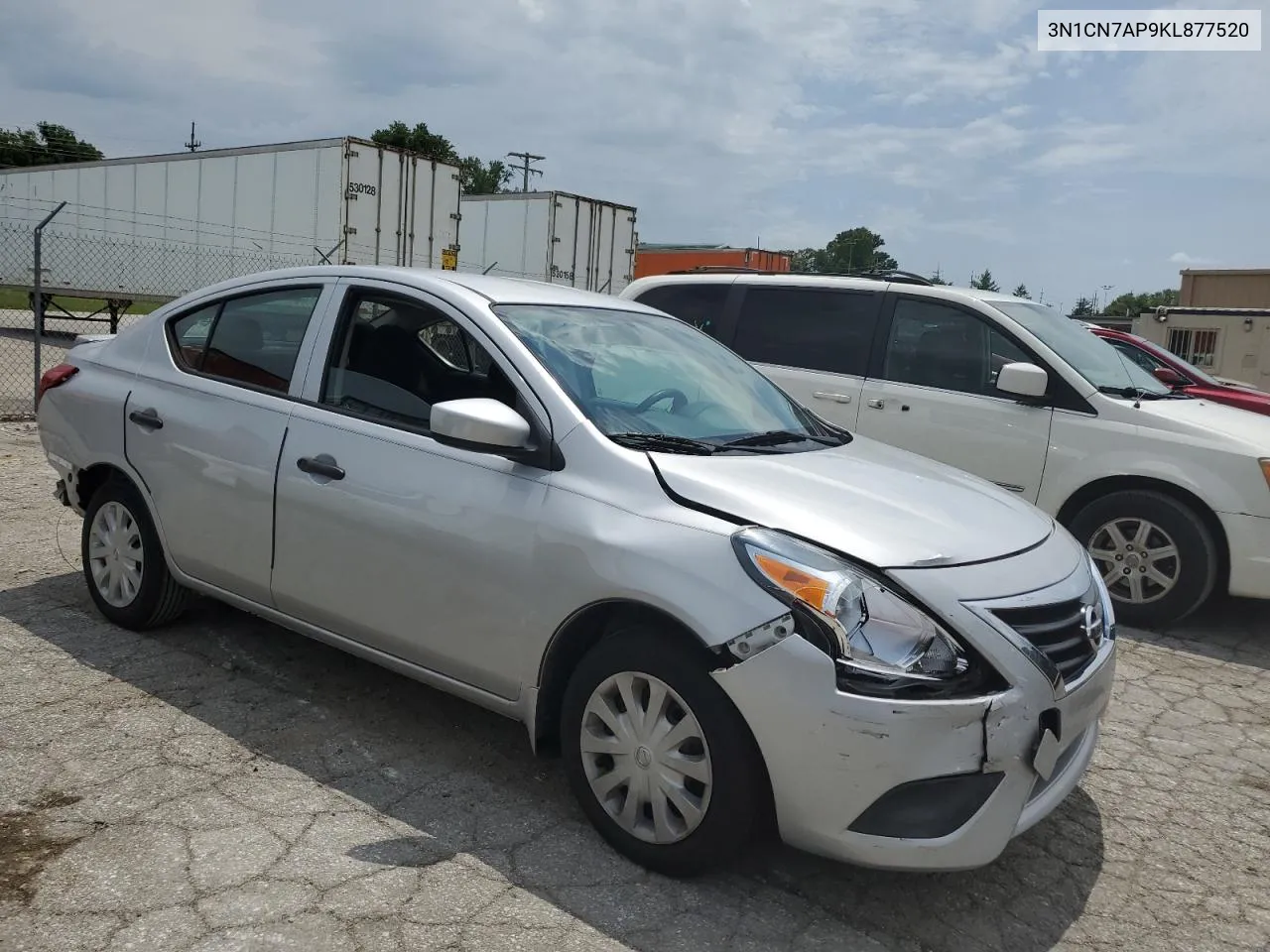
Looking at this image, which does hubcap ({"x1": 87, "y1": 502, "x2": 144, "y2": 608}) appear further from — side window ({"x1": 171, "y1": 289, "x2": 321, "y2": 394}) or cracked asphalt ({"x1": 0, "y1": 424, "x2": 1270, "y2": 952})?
side window ({"x1": 171, "y1": 289, "x2": 321, "y2": 394})

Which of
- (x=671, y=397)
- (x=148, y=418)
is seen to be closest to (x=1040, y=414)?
(x=671, y=397)

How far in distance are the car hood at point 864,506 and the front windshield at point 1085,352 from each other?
9.92 feet

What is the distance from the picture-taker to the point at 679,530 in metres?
2.85

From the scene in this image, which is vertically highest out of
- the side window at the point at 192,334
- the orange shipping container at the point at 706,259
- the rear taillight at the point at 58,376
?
the orange shipping container at the point at 706,259

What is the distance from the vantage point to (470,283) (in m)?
3.83

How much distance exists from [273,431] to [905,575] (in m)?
2.32

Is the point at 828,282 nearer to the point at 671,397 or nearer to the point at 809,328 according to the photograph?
the point at 809,328

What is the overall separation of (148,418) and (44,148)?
Answer: 7996cm

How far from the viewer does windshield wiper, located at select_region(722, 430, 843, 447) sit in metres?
3.49

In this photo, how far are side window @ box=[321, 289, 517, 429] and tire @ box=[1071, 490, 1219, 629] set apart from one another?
3.90 m

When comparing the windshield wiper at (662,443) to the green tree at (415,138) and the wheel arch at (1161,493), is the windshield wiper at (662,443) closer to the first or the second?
the wheel arch at (1161,493)

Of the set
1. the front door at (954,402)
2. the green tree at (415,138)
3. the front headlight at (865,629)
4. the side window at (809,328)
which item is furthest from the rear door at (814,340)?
the green tree at (415,138)

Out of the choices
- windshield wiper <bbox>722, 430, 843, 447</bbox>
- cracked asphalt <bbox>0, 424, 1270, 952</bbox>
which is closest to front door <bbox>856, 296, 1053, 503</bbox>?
cracked asphalt <bbox>0, 424, 1270, 952</bbox>

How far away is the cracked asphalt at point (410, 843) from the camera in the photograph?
2.68 m
